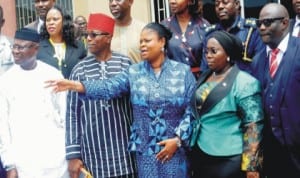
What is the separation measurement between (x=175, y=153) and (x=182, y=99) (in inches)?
17.4

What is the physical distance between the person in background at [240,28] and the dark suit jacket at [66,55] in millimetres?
1363

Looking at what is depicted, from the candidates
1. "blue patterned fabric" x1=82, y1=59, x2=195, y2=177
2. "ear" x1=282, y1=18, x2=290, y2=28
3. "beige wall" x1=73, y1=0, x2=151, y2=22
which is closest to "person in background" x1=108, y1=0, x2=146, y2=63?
"blue patterned fabric" x1=82, y1=59, x2=195, y2=177

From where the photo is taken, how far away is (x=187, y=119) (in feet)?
15.5

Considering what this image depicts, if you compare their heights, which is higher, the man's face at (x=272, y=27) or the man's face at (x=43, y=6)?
the man's face at (x=43, y=6)

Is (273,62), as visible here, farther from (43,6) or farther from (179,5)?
(43,6)

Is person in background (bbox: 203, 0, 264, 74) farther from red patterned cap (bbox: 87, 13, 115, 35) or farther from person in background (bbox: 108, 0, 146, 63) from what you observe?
red patterned cap (bbox: 87, 13, 115, 35)

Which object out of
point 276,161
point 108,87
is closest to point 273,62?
point 276,161

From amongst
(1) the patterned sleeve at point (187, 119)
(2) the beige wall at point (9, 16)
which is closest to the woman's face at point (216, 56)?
(1) the patterned sleeve at point (187, 119)

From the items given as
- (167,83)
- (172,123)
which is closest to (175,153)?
(172,123)

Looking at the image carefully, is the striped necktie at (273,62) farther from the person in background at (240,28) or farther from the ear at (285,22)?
the person in background at (240,28)

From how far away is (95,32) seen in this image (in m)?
4.92

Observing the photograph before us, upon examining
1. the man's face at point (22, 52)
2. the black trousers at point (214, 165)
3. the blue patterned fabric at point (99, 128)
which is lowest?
the black trousers at point (214, 165)

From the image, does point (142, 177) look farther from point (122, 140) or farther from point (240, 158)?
point (240, 158)

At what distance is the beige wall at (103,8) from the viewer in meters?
9.55
